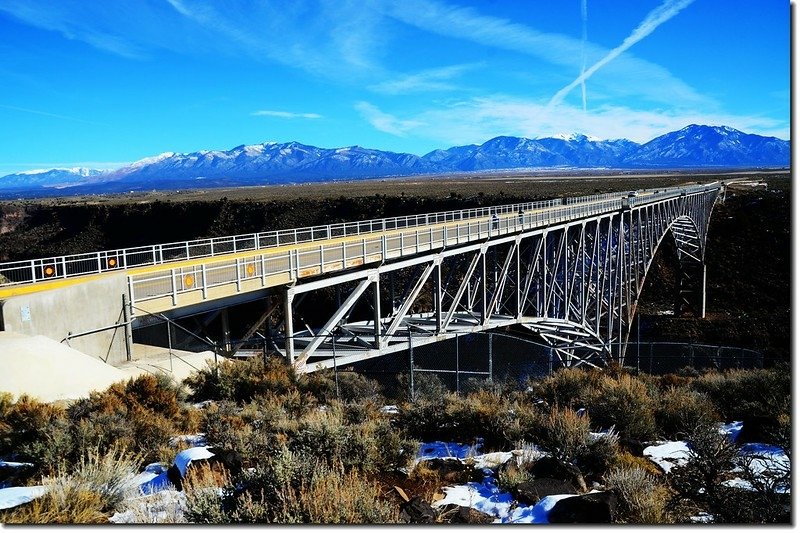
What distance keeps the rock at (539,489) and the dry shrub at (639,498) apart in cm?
46

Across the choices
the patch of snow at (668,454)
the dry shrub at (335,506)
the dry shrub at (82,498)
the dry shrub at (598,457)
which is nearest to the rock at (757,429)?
the patch of snow at (668,454)

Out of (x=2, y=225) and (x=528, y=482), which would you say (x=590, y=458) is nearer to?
(x=528, y=482)

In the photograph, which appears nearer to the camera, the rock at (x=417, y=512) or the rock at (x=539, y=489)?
the rock at (x=417, y=512)

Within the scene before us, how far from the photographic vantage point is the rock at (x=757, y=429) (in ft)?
22.8

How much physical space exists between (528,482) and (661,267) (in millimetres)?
54075

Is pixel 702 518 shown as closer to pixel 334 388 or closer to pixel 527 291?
pixel 334 388

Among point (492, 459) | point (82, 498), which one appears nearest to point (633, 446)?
point (492, 459)

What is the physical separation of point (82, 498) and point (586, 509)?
171 inches

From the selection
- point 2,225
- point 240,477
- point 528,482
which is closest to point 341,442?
point 240,477

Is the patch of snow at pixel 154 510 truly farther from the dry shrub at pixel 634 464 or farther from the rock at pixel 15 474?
the dry shrub at pixel 634 464

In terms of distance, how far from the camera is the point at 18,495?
535 cm

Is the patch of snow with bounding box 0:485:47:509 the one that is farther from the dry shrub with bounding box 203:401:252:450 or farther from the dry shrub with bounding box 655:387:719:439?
the dry shrub with bounding box 655:387:719:439

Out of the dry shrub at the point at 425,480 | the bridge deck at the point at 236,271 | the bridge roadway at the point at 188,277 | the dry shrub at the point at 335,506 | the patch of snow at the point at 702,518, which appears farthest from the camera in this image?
the bridge deck at the point at 236,271

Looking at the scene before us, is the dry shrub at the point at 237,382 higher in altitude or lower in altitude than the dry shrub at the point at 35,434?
lower
